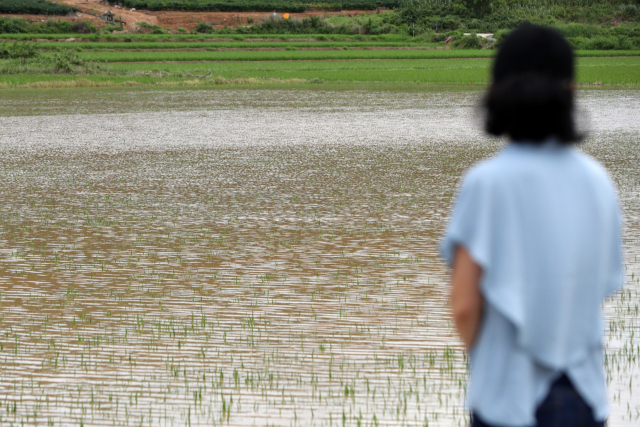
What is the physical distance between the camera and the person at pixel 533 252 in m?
1.70

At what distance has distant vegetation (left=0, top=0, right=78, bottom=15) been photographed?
7400 centimetres

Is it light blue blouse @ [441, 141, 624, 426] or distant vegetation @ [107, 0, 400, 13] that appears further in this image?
distant vegetation @ [107, 0, 400, 13]

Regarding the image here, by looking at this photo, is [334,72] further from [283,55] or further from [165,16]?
[165,16]

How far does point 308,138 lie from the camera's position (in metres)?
17.8

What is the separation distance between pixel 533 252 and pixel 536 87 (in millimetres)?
346

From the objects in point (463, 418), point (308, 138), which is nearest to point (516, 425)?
point (463, 418)

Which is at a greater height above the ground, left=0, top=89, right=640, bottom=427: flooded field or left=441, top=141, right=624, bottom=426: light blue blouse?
left=441, top=141, right=624, bottom=426: light blue blouse

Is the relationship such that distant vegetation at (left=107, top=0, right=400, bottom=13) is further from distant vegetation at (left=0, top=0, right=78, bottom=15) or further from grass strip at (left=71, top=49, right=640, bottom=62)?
grass strip at (left=71, top=49, right=640, bottom=62)

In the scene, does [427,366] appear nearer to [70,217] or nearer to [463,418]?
[463,418]

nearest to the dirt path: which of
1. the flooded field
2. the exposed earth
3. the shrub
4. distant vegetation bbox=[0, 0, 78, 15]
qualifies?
the exposed earth

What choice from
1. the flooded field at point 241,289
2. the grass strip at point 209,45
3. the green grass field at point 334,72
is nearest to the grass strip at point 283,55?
the green grass field at point 334,72

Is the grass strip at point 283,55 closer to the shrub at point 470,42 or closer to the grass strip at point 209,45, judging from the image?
the grass strip at point 209,45

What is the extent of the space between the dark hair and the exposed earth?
7509 cm

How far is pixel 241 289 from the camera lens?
6.41m
